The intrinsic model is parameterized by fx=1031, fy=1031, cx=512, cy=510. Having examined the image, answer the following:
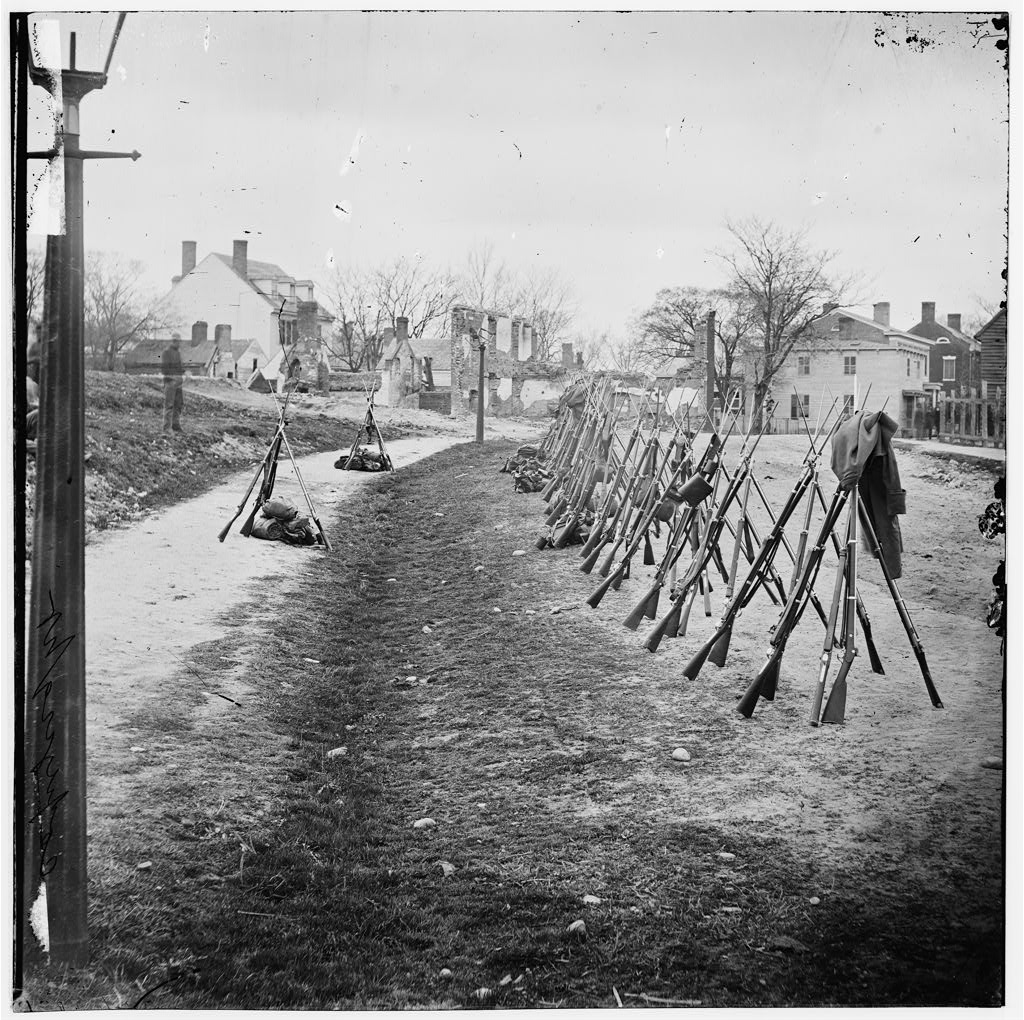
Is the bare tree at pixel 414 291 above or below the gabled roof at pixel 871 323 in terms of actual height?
above

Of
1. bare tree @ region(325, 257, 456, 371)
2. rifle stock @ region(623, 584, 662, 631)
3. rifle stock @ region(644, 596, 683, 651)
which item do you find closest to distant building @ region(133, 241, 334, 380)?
bare tree @ region(325, 257, 456, 371)

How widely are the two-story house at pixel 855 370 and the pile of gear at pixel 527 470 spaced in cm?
197

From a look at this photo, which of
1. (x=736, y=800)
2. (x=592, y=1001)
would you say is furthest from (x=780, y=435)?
(x=592, y=1001)

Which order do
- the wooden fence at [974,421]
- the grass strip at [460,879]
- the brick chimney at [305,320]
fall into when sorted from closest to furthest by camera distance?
the grass strip at [460,879] → the wooden fence at [974,421] → the brick chimney at [305,320]

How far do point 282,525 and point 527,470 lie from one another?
210 centimetres

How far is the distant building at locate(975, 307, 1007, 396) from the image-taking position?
4.06 meters

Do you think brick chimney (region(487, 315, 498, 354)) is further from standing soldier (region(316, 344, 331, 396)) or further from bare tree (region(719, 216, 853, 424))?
bare tree (region(719, 216, 853, 424))

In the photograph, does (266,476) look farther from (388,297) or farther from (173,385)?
(388,297)

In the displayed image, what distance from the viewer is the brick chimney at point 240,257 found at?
4.16 metres

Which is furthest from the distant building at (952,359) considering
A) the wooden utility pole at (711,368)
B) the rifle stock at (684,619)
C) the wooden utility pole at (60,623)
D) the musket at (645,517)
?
the wooden utility pole at (60,623)

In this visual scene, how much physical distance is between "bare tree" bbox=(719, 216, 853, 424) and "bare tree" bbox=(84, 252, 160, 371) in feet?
7.94

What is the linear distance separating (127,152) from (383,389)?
6.37 ft

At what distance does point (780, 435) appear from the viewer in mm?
4836

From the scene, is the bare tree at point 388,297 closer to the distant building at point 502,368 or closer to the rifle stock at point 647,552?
the distant building at point 502,368
